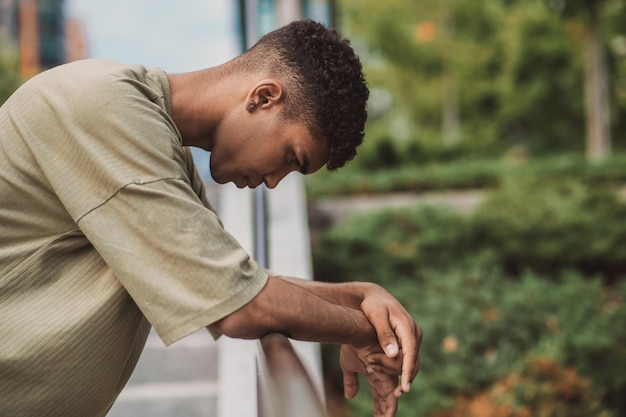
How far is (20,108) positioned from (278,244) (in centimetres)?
311

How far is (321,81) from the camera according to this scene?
1652 millimetres

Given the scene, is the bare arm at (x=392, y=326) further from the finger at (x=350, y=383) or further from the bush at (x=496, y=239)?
the bush at (x=496, y=239)

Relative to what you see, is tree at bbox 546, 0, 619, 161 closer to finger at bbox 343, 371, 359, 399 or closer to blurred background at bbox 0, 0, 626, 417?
blurred background at bbox 0, 0, 626, 417

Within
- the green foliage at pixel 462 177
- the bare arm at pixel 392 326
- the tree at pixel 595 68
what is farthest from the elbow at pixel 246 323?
the tree at pixel 595 68

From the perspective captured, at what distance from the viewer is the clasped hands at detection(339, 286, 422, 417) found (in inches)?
66.1

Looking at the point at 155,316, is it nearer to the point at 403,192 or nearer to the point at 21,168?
the point at 21,168

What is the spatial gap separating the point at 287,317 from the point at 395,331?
0.36 m

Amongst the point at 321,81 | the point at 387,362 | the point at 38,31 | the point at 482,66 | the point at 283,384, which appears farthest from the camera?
the point at 482,66

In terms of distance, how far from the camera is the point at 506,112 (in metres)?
20.7

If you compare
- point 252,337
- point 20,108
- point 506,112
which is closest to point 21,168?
point 20,108

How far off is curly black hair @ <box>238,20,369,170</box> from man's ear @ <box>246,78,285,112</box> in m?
0.02

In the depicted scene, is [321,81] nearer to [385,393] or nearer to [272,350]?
[272,350]

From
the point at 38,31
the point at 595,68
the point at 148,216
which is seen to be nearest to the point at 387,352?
the point at 148,216

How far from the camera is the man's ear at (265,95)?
1666mm
